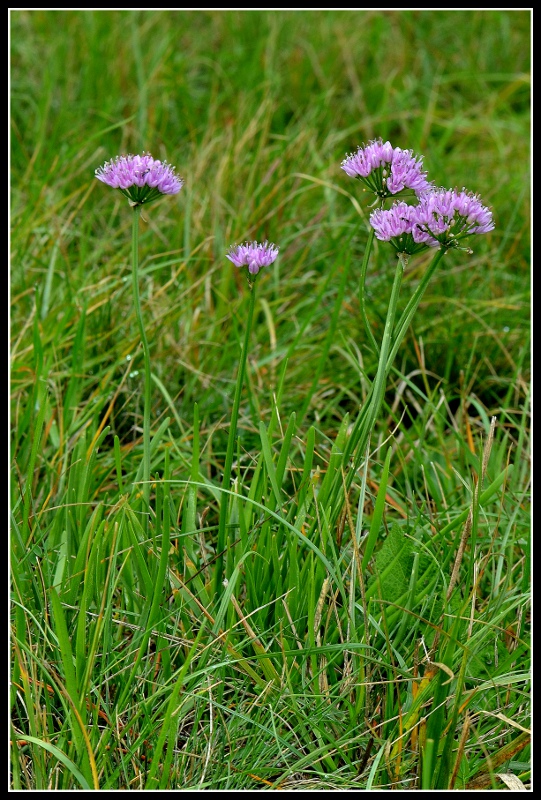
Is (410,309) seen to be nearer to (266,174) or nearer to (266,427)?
(266,427)

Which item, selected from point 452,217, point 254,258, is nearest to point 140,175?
point 254,258

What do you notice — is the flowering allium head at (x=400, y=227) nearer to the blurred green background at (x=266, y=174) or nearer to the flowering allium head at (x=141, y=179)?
the flowering allium head at (x=141, y=179)

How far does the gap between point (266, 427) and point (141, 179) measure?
877 mm

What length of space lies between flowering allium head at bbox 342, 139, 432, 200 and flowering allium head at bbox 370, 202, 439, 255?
36 millimetres

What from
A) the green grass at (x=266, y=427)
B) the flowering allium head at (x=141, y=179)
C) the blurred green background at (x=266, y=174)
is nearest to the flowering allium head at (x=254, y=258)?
the flowering allium head at (x=141, y=179)

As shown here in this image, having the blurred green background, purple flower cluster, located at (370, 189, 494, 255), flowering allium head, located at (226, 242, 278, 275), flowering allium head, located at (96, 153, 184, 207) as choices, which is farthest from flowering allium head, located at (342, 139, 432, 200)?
the blurred green background

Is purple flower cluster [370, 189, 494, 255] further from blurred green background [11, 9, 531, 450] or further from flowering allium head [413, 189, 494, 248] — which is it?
blurred green background [11, 9, 531, 450]

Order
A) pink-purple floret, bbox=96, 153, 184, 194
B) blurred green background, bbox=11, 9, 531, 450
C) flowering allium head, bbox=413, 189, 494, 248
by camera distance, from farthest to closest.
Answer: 1. blurred green background, bbox=11, 9, 531, 450
2. pink-purple floret, bbox=96, 153, 184, 194
3. flowering allium head, bbox=413, 189, 494, 248

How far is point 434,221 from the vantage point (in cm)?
139

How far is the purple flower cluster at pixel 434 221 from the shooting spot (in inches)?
54.1

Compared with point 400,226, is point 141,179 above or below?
above

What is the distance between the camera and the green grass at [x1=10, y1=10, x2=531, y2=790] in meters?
1.50
